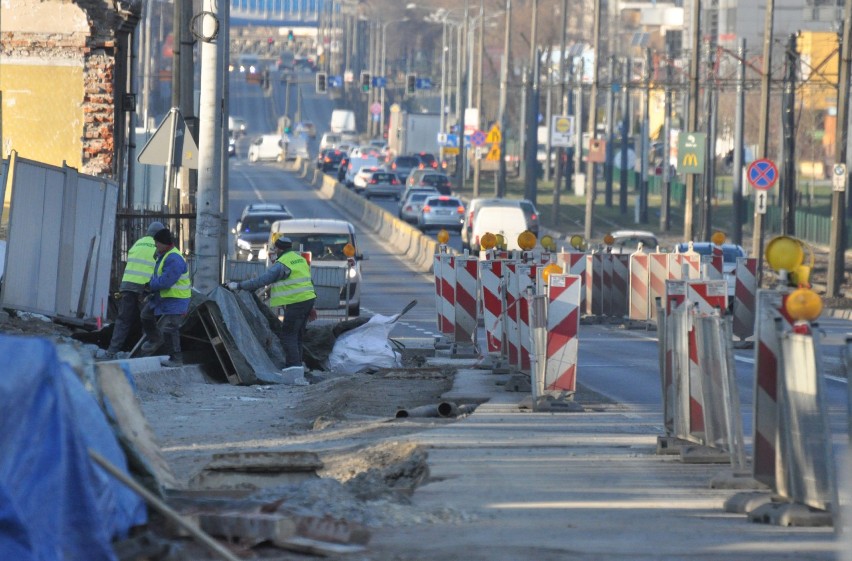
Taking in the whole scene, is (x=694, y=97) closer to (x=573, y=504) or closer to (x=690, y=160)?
(x=690, y=160)

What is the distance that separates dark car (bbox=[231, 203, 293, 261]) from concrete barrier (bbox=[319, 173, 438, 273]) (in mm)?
4343

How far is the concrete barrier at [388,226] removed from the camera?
1821 inches

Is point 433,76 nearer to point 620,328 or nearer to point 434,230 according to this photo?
point 434,230

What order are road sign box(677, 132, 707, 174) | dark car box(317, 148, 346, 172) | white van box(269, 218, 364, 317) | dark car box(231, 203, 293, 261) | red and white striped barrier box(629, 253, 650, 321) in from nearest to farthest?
red and white striped barrier box(629, 253, 650, 321) < white van box(269, 218, 364, 317) < dark car box(231, 203, 293, 261) < road sign box(677, 132, 707, 174) < dark car box(317, 148, 346, 172)

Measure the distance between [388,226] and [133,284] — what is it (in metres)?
39.8

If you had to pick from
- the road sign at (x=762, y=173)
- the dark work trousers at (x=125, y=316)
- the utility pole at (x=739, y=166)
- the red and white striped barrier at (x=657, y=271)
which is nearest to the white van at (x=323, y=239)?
the red and white striped barrier at (x=657, y=271)

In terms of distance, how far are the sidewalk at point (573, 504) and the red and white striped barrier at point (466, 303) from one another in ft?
25.6

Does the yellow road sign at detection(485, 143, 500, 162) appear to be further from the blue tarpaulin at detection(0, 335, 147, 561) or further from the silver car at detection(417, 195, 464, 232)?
the blue tarpaulin at detection(0, 335, 147, 561)

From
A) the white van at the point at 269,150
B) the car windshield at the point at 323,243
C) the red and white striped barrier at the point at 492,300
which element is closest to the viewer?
the red and white striped barrier at the point at 492,300

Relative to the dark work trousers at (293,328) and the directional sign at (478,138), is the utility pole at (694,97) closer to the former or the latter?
the directional sign at (478,138)

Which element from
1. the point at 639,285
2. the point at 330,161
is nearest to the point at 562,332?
the point at 639,285

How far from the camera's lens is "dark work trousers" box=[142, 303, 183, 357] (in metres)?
→ 16.6

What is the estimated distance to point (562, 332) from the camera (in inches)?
543

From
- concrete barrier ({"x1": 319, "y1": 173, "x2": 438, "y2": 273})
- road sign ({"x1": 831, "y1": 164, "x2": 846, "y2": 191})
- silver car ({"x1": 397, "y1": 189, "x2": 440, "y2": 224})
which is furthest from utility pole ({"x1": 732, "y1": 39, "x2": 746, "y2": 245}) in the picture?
silver car ({"x1": 397, "y1": 189, "x2": 440, "y2": 224})
